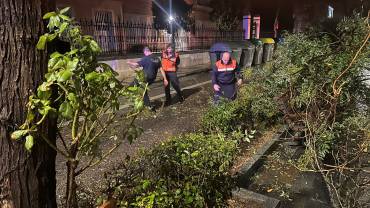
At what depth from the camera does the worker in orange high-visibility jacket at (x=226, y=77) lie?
23.6 feet

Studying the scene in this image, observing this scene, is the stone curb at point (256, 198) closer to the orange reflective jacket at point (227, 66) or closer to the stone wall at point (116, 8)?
the orange reflective jacket at point (227, 66)

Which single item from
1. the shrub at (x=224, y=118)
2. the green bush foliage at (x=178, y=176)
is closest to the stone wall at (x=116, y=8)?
the shrub at (x=224, y=118)

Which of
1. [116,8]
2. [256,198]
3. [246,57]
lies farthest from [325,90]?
[116,8]

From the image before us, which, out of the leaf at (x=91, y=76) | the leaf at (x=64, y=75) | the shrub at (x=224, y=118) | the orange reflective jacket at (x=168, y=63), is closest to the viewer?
the leaf at (x=64, y=75)

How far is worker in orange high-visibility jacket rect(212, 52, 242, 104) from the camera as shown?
7.20 metres

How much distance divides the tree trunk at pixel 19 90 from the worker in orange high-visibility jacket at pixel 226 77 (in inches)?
218

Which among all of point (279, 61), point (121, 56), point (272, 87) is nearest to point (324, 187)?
point (272, 87)

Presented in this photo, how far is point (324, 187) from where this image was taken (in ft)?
15.1

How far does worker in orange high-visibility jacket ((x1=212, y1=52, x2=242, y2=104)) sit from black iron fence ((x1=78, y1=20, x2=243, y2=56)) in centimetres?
720

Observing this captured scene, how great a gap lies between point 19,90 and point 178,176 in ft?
6.74

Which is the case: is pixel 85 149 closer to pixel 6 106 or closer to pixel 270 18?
pixel 6 106

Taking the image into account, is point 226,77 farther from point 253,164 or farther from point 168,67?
point 253,164

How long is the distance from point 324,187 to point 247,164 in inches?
46.5

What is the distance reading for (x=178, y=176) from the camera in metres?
3.37
